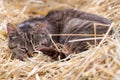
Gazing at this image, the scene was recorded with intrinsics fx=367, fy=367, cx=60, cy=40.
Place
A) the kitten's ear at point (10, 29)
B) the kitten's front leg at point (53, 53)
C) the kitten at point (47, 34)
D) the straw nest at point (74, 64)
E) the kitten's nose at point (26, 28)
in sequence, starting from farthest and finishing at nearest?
the kitten's nose at point (26, 28), the kitten's ear at point (10, 29), the kitten at point (47, 34), the kitten's front leg at point (53, 53), the straw nest at point (74, 64)

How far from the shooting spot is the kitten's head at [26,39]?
358 centimetres

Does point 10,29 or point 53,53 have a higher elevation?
point 10,29

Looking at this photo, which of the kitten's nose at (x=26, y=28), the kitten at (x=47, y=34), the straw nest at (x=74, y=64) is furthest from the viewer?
the kitten's nose at (x=26, y=28)

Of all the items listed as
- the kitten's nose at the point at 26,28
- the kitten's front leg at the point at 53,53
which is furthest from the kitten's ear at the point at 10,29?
the kitten's front leg at the point at 53,53

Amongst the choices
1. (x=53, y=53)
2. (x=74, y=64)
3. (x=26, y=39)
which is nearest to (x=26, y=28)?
(x=26, y=39)

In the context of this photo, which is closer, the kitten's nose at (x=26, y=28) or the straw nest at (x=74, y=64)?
the straw nest at (x=74, y=64)

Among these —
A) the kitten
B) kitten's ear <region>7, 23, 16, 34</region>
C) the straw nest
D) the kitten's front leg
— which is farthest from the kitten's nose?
the kitten's front leg

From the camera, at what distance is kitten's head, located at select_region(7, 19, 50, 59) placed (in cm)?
358

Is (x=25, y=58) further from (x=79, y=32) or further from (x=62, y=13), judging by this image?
(x=62, y=13)

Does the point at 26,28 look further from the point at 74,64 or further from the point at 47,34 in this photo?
the point at 74,64

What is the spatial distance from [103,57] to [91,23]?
91cm

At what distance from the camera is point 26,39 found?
12.0 feet

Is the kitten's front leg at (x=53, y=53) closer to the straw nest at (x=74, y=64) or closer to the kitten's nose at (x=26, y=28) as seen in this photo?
the straw nest at (x=74, y=64)

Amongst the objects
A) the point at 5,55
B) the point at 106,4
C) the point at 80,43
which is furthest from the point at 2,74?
the point at 106,4
